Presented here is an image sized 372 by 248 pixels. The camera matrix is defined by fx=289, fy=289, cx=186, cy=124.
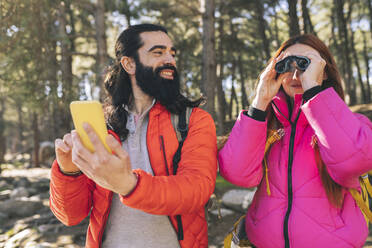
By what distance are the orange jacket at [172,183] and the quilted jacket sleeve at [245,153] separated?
10 centimetres

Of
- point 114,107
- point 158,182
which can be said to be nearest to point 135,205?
point 158,182

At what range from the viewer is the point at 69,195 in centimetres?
187

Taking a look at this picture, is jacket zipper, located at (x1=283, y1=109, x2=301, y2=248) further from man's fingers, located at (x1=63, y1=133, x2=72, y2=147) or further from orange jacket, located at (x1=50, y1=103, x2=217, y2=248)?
man's fingers, located at (x1=63, y1=133, x2=72, y2=147)

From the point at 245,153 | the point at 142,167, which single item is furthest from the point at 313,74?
the point at 142,167

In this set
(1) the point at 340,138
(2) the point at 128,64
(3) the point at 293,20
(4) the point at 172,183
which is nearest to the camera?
(4) the point at 172,183

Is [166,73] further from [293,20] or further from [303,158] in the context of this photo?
[293,20]

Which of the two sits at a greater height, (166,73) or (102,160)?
(166,73)

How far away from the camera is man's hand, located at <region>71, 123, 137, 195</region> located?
1.17m

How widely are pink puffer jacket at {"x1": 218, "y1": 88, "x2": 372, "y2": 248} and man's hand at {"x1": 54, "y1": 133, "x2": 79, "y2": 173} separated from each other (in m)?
0.95

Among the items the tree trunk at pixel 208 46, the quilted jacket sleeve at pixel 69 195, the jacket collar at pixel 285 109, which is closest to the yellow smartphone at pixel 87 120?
the quilted jacket sleeve at pixel 69 195

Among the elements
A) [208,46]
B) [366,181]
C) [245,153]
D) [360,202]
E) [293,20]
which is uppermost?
[208,46]

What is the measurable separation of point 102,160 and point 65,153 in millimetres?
601

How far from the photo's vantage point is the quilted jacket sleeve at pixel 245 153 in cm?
184

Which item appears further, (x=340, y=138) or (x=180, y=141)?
(x=180, y=141)
